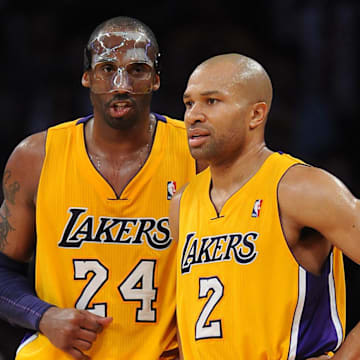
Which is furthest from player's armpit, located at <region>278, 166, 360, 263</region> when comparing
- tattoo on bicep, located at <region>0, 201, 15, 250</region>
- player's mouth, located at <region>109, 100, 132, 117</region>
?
tattoo on bicep, located at <region>0, 201, 15, 250</region>

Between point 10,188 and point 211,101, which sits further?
point 10,188

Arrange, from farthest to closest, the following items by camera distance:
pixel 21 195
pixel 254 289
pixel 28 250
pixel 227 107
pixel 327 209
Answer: pixel 28 250 < pixel 21 195 < pixel 227 107 < pixel 254 289 < pixel 327 209

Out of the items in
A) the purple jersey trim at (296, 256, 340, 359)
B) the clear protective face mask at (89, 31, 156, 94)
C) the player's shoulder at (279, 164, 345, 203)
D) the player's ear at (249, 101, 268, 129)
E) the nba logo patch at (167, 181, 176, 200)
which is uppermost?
the clear protective face mask at (89, 31, 156, 94)

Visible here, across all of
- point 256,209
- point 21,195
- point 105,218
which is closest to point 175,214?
point 105,218

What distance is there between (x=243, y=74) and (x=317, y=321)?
899mm

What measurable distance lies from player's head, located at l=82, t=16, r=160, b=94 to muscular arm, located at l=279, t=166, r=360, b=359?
0.84 metres

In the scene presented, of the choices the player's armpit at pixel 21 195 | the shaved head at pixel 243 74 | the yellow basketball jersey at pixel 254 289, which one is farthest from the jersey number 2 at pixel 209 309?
the player's armpit at pixel 21 195

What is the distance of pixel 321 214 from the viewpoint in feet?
8.96

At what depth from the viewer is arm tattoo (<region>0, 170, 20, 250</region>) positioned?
3.49 m

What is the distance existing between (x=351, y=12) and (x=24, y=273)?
11.0 ft

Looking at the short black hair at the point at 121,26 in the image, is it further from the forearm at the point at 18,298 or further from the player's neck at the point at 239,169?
the forearm at the point at 18,298

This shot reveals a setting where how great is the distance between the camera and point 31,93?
5984 mm

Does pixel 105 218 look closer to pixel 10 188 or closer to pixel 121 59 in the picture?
pixel 10 188

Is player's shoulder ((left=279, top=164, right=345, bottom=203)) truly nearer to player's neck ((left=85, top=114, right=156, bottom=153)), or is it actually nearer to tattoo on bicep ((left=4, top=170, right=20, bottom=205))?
player's neck ((left=85, top=114, right=156, bottom=153))
